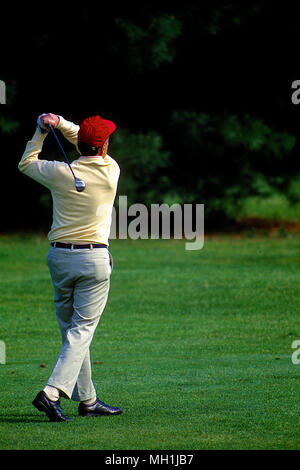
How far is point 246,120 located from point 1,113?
5.90 metres

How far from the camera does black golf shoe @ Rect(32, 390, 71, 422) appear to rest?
6504 millimetres

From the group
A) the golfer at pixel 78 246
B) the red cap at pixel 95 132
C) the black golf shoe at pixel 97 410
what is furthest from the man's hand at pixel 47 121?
the black golf shoe at pixel 97 410

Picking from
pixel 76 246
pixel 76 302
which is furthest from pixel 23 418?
pixel 76 246

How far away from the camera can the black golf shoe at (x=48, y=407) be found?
650cm

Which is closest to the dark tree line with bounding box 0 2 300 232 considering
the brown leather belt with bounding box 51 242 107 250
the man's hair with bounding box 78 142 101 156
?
the man's hair with bounding box 78 142 101 156

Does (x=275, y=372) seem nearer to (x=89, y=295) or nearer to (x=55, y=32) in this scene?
(x=89, y=295)

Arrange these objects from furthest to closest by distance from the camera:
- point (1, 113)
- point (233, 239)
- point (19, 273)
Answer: point (233, 239) < point (1, 113) < point (19, 273)

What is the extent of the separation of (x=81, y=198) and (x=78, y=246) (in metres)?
0.35

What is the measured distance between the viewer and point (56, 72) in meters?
21.9

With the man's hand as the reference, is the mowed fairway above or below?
below

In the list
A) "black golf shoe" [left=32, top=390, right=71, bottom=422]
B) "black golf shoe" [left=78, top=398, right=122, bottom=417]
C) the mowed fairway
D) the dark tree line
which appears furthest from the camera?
the dark tree line

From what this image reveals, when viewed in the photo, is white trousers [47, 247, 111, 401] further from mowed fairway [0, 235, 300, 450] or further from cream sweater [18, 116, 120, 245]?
mowed fairway [0, 235, 300, 450]

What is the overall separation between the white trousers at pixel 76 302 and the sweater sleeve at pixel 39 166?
509 millimetres
